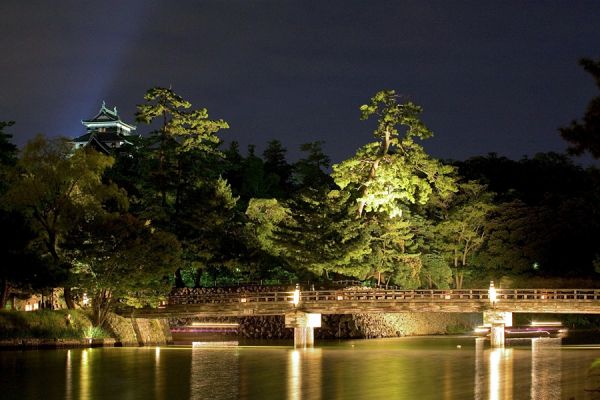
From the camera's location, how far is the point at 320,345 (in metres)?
57.0

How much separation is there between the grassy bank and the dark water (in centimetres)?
222

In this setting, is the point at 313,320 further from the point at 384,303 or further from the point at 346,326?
the point at 346,326

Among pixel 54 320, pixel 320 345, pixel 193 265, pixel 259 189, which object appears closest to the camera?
pixel 54 320

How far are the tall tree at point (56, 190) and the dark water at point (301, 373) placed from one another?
751cm

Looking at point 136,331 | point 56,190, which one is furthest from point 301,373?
point 56,190

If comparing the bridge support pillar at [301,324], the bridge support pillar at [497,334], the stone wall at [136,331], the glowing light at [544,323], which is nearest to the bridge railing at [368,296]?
the bridge support pillar at [301,324]

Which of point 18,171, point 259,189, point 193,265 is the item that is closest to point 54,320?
point 18,171

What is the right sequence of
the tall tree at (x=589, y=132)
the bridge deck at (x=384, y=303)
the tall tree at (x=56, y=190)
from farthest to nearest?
the bridge deck at (x=384, y=303) → the tall tree at (x=56, y=190) → the tall tree at (x=589, y=132)

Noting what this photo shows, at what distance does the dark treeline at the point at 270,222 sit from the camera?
172 ft

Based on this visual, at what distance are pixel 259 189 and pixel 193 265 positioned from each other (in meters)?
22.3

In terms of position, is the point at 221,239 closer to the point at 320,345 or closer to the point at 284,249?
the point at 284,249

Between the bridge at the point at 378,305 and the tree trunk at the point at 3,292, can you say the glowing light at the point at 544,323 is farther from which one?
the tree trunk at the point at 3,292

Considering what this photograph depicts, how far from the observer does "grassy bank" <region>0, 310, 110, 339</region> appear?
49188 millimetres

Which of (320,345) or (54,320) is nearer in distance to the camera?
(54,320)
